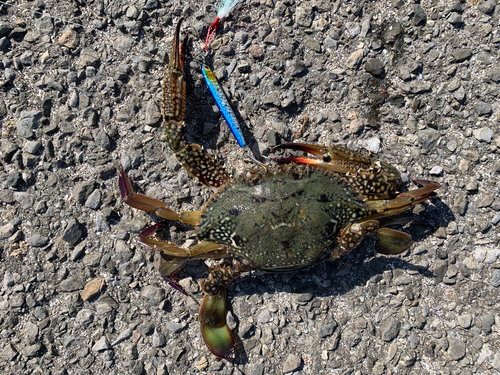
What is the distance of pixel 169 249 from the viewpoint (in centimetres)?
370

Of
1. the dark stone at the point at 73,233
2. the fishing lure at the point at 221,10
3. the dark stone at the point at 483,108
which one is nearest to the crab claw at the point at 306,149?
the fishing lure at the point at 221,10

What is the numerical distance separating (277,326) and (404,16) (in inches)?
142

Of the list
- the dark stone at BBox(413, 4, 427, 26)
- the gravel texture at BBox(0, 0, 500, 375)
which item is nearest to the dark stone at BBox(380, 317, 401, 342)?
the gravel texture at BBox(0, 0, 500, 375)

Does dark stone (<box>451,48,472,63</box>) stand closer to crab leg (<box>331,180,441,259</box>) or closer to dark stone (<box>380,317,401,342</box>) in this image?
crab leg (<box>331,180,441,259</box>)

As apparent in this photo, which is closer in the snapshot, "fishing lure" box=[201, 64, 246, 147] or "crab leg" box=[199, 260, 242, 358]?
"crab leg" box=[199, 260, 242, 358]

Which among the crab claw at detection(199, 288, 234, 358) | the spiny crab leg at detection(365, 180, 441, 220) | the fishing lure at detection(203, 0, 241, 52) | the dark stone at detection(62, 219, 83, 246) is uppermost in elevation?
the fishing lure at detection(203, 0, 241, 52)

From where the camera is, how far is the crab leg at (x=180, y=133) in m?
3.77

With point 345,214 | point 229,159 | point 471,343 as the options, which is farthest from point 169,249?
point 471,343

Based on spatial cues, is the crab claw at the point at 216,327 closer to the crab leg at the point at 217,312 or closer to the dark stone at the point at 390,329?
the crab leg at the point at 217,312

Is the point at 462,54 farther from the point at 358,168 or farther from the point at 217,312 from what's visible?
the point at 217,312

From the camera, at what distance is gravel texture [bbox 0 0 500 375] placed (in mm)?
4051

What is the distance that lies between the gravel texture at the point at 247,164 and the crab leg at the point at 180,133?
34 cm

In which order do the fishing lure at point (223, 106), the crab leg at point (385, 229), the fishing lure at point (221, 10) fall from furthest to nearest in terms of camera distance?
1. the fishing lure at point (221, 10)
2. the fishing lure at point (223, 106)
3. the crab leg at point (385, 229)

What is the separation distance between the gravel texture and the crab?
1.08 ft
